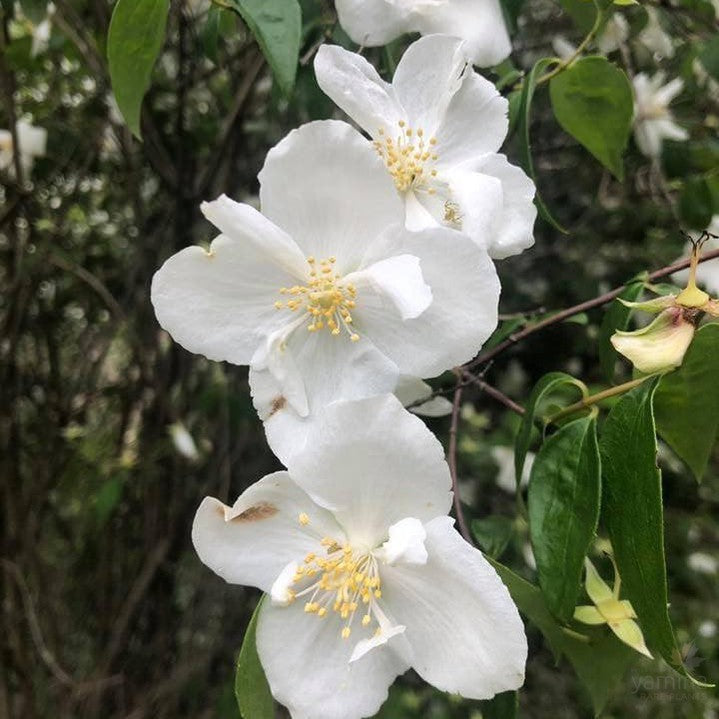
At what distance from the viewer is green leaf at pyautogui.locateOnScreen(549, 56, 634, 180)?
59 cm

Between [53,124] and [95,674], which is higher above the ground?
[53,124]

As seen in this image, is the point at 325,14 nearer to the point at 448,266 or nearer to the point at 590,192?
the point at 448,266

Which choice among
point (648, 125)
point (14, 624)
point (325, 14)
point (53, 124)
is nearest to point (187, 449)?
point (14, 624)

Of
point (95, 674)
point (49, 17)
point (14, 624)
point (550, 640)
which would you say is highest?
point (49, 17)

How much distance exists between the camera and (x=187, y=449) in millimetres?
1269

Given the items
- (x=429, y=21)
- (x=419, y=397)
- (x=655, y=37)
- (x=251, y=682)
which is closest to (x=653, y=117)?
(x=655, y=37)

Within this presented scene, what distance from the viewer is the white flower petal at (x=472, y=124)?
53 centimetres

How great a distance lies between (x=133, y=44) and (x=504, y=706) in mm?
518

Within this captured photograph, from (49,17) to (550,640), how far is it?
102 cm

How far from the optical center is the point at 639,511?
1.36ft

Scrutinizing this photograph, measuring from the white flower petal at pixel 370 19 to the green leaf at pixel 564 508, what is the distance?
0.33 meters

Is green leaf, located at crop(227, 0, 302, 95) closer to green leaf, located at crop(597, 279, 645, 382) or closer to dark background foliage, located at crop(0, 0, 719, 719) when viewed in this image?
green leaf, located at crop(597, 279, 645, 382)

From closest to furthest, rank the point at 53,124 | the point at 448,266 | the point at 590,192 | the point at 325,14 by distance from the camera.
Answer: the point at 448,266, the point at 325,14, the point at 53,124, the point at 590,192

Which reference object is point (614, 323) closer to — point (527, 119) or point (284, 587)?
point (527, 119)
